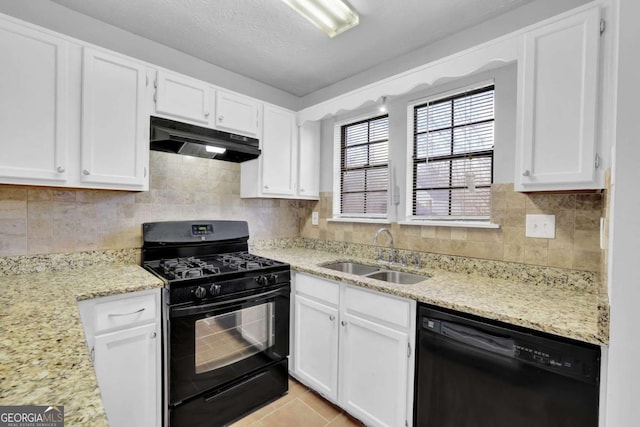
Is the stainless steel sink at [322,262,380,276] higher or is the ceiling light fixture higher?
the ceiling light fixture

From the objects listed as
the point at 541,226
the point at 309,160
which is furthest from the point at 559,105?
the point at 309,160

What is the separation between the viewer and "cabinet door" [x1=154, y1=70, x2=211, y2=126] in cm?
198

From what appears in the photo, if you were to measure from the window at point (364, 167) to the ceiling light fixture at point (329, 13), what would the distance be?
90 centimetres

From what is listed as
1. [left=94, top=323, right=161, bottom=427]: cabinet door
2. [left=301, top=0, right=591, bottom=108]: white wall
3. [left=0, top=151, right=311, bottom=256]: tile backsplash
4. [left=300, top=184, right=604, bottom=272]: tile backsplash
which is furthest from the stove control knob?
[left=301, top=0, right=591, bottom=108]: white wall

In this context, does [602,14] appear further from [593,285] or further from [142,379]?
[142,379]

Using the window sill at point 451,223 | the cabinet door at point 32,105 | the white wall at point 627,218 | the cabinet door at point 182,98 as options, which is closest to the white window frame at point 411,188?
the window sill at point 451,223

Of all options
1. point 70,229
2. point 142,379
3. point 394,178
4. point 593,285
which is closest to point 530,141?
point 593,285

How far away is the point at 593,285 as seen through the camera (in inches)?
60.9

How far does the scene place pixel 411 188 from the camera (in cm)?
238

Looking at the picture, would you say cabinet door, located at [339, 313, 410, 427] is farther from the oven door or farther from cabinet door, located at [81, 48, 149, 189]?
cabinet door, located at [81, 48, 149, 189]

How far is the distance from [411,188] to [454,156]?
395mm

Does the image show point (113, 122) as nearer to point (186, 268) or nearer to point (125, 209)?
point (125, 209)

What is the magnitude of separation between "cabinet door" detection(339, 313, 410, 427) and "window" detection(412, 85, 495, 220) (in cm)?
100

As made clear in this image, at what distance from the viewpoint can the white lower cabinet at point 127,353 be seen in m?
1.48
